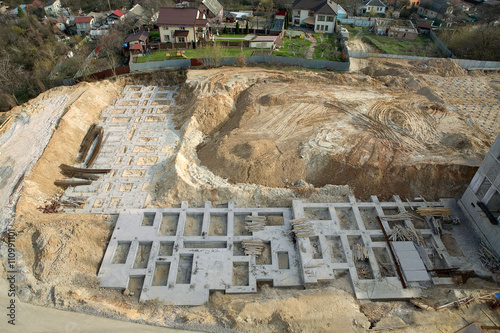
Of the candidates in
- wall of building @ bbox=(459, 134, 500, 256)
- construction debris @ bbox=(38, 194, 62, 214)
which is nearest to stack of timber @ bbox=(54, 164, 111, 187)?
construction debris @ bbox=(38, 194, 62, 214)

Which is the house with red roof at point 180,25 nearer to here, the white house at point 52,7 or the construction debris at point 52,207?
the construction debris at point 52,207

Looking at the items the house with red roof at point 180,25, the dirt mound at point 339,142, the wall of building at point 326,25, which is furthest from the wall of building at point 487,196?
the wall of building at point 326,25

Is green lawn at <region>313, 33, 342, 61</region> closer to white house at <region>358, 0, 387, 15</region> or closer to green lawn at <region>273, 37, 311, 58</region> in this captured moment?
green lawn at <region>273, 37, 311, 58</region>

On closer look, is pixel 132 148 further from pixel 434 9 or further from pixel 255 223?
pixel 434 9

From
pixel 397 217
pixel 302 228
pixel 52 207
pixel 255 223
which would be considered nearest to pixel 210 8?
pixel 52 207

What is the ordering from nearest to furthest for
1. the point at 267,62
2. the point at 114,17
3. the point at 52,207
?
the point at 52,207, the point at 267,62, the point at 114,17

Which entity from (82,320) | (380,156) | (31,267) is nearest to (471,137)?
(380,156)
